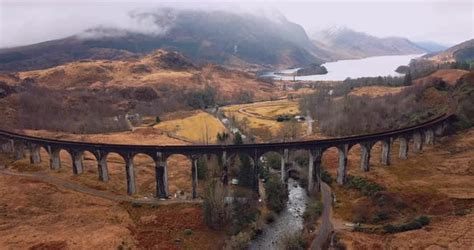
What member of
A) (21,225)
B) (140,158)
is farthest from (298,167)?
(21,225)

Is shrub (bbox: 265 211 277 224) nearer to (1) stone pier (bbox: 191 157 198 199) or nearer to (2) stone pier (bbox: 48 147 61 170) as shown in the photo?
(1) stone pier (bbox: 191 157 198 199)

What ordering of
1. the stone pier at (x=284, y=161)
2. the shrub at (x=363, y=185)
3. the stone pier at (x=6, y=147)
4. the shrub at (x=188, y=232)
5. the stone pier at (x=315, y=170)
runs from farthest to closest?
the stone pier at (x=6, y=147) → the stone pier at (x=315, y=170) → the stone pier at (x=284, y=161) → the shrub at (x=363, y=185) → the shrub at (x=188, y=232)

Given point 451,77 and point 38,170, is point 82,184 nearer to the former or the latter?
point 38,170

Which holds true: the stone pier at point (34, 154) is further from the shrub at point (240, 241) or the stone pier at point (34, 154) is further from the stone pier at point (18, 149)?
the shrub at point (240, 241)

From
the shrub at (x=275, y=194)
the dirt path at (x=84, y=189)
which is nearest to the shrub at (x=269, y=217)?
the shrub at (x=275, y=194)

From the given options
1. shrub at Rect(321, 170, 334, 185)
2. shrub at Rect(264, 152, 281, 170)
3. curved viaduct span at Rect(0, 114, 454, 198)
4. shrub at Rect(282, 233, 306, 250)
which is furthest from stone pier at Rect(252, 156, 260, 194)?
shrub at Rect(264, 152, 281, 170)
